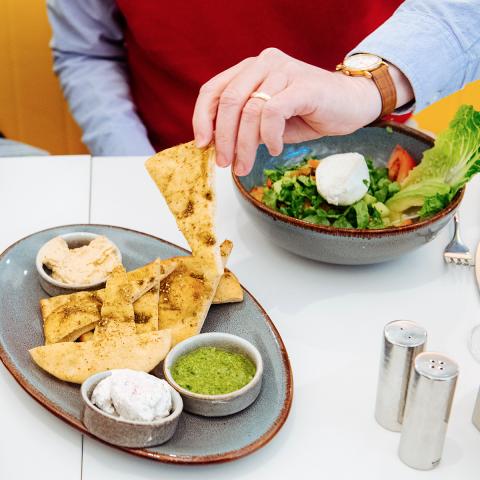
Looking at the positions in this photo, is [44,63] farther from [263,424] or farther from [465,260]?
[263,424]

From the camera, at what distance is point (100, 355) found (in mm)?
1062

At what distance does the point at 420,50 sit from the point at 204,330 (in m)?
0.70

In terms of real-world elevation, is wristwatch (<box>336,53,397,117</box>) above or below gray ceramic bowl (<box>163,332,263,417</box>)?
above

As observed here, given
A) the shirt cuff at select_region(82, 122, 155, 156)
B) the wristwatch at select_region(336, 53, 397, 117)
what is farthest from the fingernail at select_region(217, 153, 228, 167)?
the shirt cuff at select_region(82, 122, 155, 156)

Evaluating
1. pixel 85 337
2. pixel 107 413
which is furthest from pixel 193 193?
pixel 107 413

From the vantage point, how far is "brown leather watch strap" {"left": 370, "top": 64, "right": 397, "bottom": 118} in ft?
4.63

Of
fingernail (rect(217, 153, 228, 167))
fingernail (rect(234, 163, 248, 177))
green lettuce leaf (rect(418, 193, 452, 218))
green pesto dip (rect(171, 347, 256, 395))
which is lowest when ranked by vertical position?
green pesto dip (rect(171, 347, 256, 395))

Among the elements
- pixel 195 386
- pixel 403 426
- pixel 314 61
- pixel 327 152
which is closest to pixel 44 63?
pixel 314 61

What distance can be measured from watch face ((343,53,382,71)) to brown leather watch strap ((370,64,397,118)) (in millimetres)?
13

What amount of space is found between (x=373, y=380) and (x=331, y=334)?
12cm

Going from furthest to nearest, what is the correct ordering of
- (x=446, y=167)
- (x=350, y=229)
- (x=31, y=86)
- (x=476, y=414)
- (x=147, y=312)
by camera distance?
(x=31, y=86)
(x=446, y=167)
(x=350, y=229)
(x=147, y=312)
(x=476, y=414)

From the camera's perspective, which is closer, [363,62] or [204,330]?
[204,330]

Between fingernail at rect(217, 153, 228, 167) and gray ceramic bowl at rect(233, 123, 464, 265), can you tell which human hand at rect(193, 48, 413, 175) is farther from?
gray ceramic bowl at rect(233, 123, 464, 265)

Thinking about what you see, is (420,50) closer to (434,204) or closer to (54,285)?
(434,204)
